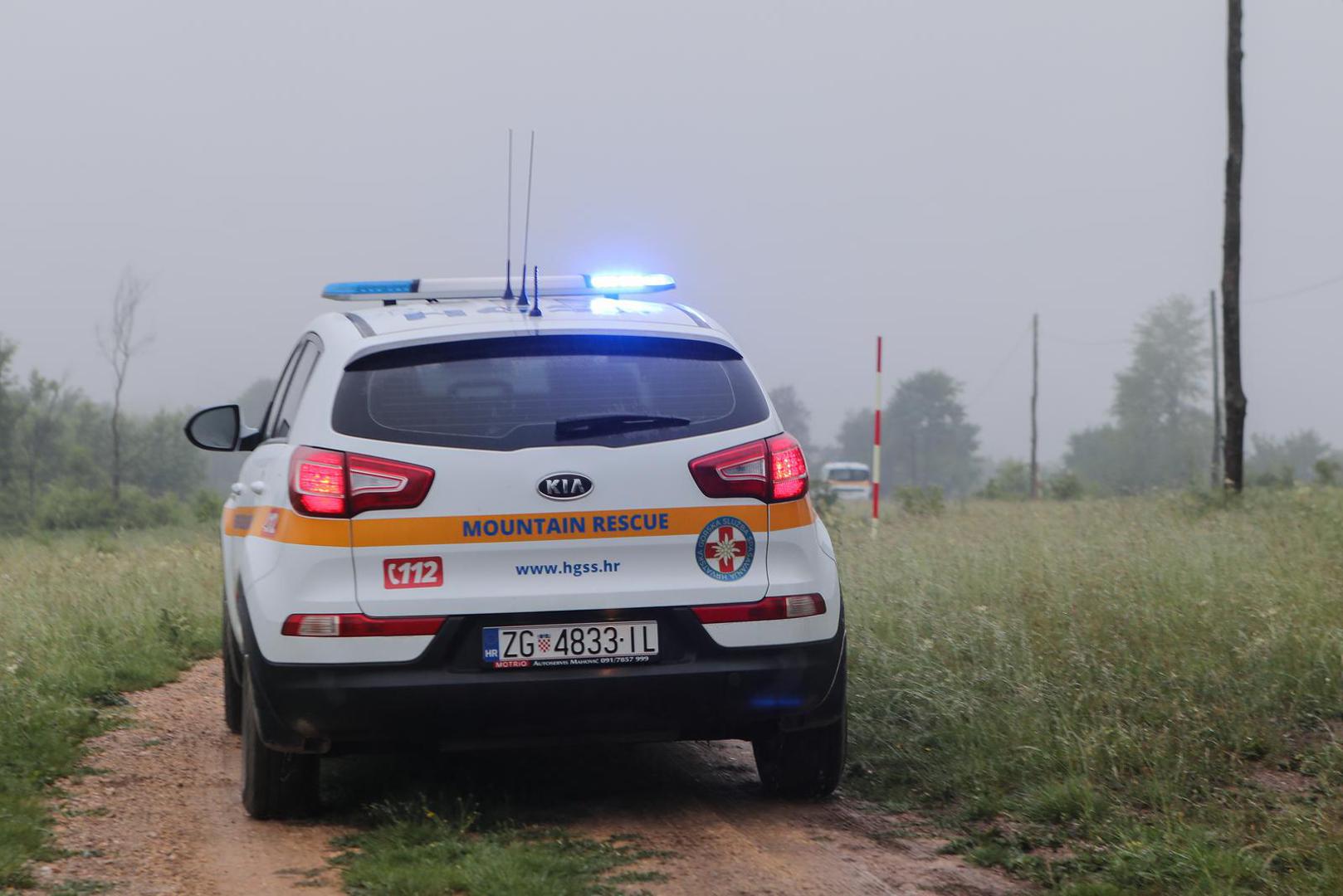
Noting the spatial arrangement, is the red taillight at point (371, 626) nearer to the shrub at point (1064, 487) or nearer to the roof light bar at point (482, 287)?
the roof light bar at point (482, 287)

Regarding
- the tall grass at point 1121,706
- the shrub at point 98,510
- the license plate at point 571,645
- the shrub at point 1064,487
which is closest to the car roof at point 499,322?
the license plate at point 571,645

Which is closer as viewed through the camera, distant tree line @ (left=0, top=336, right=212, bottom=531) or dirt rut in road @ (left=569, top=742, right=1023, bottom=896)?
dirt rut in road @ (left=569, top=742, right=1023, bottom=896)

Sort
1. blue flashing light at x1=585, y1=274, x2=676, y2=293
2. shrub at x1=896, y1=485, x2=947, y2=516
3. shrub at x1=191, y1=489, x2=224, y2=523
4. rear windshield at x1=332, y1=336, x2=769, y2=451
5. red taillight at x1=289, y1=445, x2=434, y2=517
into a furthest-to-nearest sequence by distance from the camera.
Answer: shrub at x1=191, y1=489, x2=224, y2=523
shrub at x1=896, y1=485, x2=947, y2=516
blue flashing light at x1=585, y1=274, x2=676, y2=293
rear windshield at x1=332, y1=336, x2=769, y2=451
red taillight at x1=289, y1=445, x2=434, y2=517

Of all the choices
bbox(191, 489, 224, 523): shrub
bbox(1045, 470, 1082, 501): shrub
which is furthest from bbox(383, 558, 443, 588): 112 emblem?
bbox(1045, 470, 1082, 501): shrub

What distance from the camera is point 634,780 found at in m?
5.63

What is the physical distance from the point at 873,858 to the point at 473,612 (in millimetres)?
1520

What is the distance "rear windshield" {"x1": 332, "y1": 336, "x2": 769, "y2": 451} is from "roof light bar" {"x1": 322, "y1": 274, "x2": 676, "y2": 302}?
90 centimetres

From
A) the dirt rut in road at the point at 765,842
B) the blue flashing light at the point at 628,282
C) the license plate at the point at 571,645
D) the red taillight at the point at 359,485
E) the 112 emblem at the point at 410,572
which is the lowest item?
the dirt rut in road at the point at 765,842

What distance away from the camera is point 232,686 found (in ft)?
21.5

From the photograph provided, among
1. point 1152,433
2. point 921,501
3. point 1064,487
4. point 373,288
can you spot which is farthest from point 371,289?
point 1152,433

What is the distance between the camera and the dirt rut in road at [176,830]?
4172 millimetres

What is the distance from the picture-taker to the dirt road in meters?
4.16

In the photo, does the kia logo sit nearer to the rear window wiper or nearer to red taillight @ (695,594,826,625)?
the rear window wiper

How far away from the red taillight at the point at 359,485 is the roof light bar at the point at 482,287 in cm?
136
